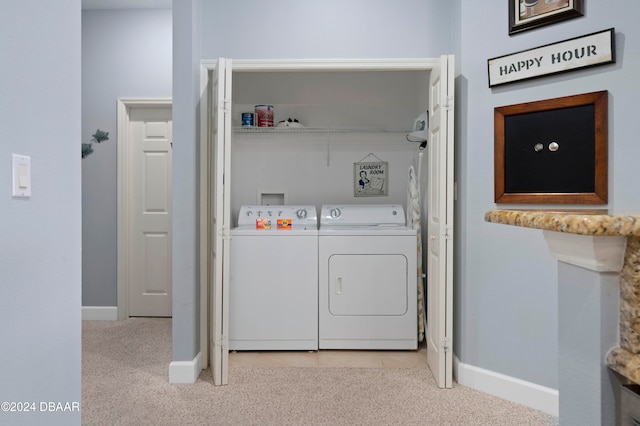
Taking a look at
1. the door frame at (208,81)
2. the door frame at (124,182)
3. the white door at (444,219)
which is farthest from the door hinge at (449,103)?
the door frame at (124,182)

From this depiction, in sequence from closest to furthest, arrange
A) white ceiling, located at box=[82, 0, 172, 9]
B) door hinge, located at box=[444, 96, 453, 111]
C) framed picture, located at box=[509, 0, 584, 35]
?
framed picture, located at box=[509, 0, 584, 35] → door hinge, located at box=[444, 96, 453, 111] → white ceiling, located at box=[82, 0, 172, 9]

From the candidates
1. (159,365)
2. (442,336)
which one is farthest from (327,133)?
(159,365)

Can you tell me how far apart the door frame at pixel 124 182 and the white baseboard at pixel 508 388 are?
9.40 feet

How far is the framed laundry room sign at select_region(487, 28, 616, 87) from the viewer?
1.93 meters

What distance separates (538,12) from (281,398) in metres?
2.43

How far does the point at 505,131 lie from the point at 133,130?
10.3 feet

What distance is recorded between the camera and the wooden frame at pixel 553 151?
76.9 inches

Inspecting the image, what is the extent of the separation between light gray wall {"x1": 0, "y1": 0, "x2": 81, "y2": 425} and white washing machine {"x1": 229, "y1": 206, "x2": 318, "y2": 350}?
177 cm

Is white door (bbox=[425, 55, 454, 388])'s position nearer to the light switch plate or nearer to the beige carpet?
the beige carpet

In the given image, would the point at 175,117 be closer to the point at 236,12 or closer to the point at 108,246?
the point at 236,12

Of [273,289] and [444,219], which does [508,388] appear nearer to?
[444,219]

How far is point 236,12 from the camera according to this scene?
2.78 meters

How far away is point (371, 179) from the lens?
379 cm

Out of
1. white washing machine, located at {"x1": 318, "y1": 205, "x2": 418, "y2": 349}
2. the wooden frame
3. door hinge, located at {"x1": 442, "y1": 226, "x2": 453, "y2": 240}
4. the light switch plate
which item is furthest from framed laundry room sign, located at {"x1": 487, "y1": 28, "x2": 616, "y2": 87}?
the light switch plate
